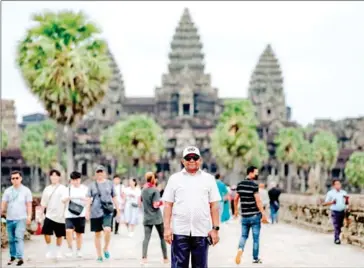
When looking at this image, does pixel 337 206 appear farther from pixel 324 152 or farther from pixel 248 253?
pixel 324 152

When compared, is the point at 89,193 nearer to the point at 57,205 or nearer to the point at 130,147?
the point at 57,205

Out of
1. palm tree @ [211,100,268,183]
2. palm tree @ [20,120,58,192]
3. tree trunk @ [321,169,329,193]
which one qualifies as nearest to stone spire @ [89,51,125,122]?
palm tree @ [20,120,58,192]

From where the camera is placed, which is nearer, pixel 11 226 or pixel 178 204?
pixel 178 204

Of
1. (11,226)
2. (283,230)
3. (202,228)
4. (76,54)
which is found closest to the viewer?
(202,228)

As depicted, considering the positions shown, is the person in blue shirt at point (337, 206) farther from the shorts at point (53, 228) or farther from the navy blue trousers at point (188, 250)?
the navy blue trousers at point (188, 250)

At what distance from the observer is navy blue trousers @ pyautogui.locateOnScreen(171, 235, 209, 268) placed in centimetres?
933

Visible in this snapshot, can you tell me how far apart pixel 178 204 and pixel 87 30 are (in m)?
22.7

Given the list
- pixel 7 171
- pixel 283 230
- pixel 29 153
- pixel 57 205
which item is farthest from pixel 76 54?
pixel 7 171

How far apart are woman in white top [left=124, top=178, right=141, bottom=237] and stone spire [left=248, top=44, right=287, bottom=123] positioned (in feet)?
355

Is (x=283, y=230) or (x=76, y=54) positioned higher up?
A: (x=76, y=54)

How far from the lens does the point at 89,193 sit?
1448cm

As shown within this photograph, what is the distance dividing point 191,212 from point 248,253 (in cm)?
686

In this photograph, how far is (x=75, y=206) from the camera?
49.2 feet

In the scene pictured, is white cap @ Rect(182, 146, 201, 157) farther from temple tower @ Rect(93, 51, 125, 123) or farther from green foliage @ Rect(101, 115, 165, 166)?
temple tower @ Rect(93, 51, 125, 123)
